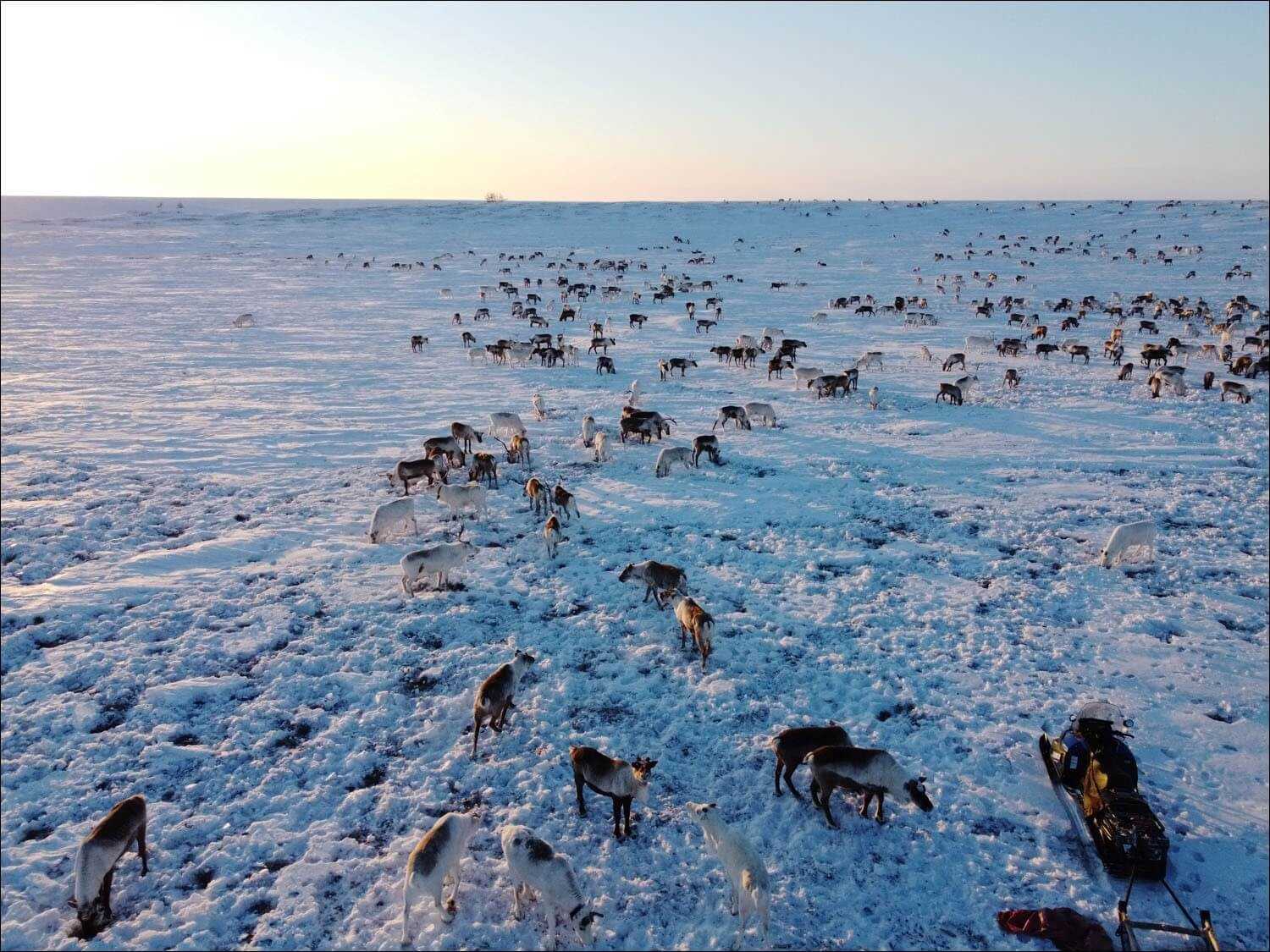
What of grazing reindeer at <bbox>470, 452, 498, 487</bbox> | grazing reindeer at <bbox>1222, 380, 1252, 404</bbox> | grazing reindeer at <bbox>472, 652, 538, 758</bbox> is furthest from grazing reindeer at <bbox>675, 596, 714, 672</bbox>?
grazing reindeer at <bbox>1222, 380, 1252, 404</bbox>

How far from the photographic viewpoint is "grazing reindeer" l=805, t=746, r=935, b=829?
721 cm

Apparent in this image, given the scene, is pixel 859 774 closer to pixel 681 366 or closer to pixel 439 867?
pixel 439 867

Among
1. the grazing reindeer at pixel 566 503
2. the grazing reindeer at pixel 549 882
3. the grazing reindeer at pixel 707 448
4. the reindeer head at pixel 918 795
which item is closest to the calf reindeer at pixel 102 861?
the grazing reindeer at pixel 549 882

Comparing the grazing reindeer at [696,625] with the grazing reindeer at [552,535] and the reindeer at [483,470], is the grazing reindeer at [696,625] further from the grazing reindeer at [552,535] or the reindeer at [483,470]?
the reindeer at [483,470]

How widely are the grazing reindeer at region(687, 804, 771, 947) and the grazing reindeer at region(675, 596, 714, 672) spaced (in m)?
2.98

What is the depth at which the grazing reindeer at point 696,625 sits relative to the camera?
31.8 ft

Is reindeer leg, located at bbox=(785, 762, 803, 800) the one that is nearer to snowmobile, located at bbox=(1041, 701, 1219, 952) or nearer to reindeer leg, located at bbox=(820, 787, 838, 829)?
reindeer leg, located at bbox=(820, 787, 838, 829)

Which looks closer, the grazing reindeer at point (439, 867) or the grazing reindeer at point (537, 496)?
the grazing reindeer at point (439, 867)

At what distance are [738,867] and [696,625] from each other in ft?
12.3

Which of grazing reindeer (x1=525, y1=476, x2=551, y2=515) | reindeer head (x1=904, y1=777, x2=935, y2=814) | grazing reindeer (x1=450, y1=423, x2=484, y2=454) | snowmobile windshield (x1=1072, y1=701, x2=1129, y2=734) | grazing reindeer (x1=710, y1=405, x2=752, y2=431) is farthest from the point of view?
grazing reindeer (x1=710, y1=405, x2=752, y2=431)

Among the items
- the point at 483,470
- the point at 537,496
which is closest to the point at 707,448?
the point at 537,496

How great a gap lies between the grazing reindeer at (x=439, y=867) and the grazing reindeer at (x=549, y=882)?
0.46 m

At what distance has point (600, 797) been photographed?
771 centimetres

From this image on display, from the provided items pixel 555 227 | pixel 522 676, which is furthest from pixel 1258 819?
pixel 555 227
